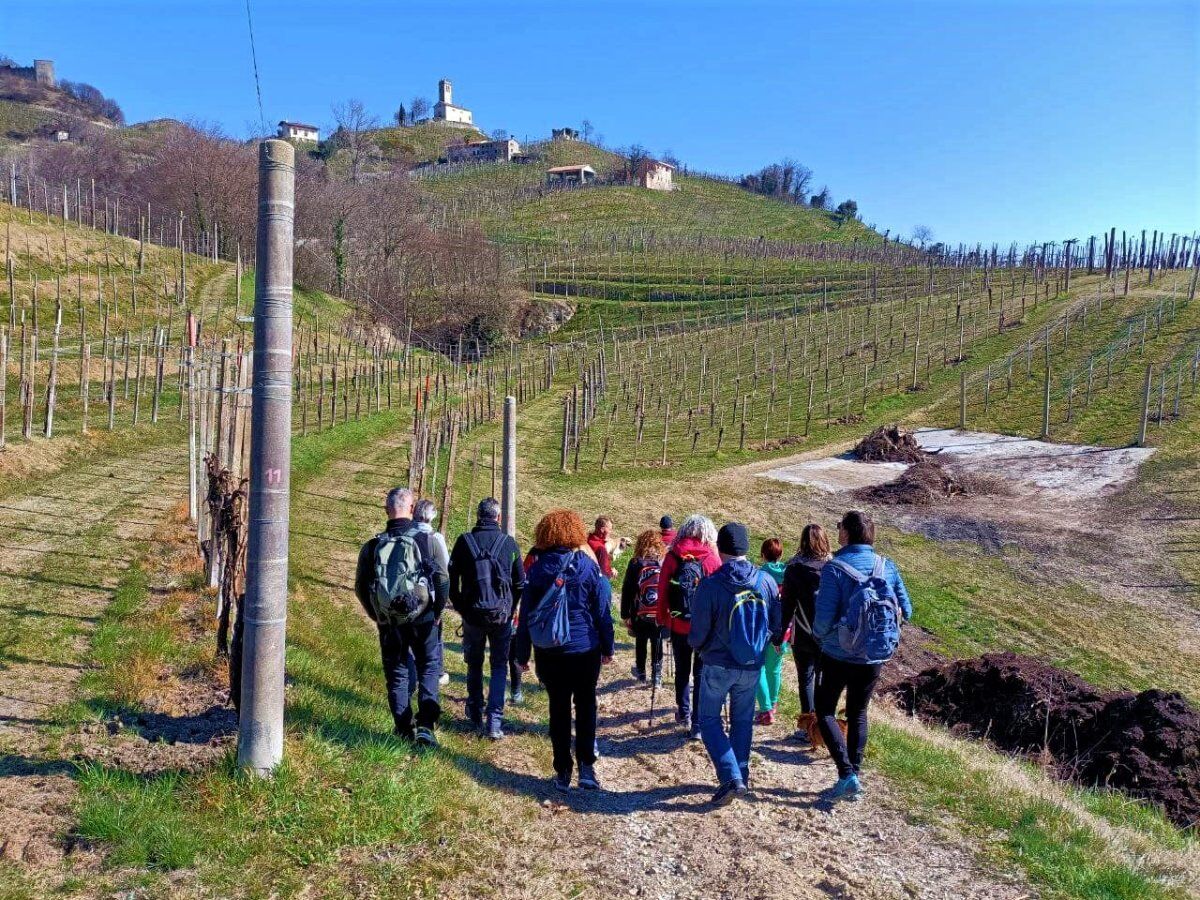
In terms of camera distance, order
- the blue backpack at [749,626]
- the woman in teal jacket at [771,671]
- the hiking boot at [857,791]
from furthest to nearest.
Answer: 1. the woman in teal jacket at [771,671]
2. the hiking boot at [857,791]
3. the blue backpack at [749,626]

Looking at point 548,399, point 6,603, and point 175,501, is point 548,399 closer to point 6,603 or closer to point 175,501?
point 175,501

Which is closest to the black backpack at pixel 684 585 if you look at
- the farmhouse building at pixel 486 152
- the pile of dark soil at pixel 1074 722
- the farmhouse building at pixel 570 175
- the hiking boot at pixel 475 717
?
the hiking boot at pixel 475 717

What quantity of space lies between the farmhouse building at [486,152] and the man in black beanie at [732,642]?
132 meters

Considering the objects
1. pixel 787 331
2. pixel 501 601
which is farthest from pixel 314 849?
pixel 787 331

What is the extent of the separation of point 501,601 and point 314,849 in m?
2.10

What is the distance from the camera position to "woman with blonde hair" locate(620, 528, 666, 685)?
6.83 m

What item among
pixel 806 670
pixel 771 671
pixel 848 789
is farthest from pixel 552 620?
pixel 771 671

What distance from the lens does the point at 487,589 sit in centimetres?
566

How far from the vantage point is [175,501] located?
11.7 meters

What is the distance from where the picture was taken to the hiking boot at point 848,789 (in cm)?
529

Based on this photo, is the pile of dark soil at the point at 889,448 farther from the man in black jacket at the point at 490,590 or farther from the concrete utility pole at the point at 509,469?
the man in black jacket at the point at 490,590

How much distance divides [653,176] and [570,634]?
4542 inches

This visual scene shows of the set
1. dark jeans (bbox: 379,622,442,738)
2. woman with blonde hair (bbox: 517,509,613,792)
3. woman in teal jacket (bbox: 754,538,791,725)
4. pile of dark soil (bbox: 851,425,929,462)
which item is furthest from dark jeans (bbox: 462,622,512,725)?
pile of dark soil (bbox: 851,425,929,462)

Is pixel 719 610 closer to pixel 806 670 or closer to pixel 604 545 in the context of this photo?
pixel 806 670
